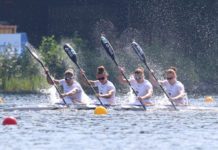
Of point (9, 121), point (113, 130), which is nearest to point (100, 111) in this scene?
point (9, 121)

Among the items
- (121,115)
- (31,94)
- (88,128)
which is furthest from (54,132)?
(31,94)

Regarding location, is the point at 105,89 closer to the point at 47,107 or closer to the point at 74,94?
the point at 74,94

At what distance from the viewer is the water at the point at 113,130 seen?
2466cm

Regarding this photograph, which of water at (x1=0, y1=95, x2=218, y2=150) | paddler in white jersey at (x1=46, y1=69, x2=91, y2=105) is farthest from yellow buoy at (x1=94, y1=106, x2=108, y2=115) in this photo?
paddler in white jersey at (x1=46, y1=69, x2=91, y2=105)

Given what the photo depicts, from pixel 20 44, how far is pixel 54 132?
2490cm

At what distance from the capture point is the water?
971 inches

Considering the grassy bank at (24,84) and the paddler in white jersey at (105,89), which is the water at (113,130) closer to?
the paddler in white jersey at (105,89)

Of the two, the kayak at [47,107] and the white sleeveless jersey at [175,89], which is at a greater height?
the white sleeveless jersey at [175,89]

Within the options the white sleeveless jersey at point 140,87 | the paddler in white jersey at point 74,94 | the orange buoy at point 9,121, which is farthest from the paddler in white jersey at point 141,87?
the orange buoy at point 9,121

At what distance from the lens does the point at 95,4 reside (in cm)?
5831

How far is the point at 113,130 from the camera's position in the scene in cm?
2756

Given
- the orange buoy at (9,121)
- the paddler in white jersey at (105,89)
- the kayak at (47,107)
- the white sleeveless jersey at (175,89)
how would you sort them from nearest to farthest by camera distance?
the orange buoy at (9,121)
the kayak at (47,107)
the paddler in white jersey at (105,89)
the white sleeveless jersey at (175,89)

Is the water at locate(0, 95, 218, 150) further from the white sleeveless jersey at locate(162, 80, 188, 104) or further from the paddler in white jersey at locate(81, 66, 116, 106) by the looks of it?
the paddler in white jersey at locate(81, 66, 116, 106)

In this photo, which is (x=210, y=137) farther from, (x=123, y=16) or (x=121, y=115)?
(x=123, y=16)
